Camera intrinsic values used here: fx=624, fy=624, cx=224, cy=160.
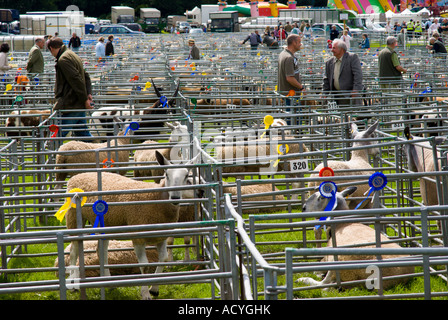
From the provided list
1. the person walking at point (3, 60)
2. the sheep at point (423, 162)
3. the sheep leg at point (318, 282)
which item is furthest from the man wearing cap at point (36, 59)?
the sheep leg at point (318, 282)

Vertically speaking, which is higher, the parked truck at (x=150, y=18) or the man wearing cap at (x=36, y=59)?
the parked truck at (x=150, y=18)

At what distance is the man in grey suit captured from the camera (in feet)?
34.6

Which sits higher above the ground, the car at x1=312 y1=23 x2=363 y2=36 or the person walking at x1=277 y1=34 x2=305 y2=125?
the car at x1=312 y1=23 x2=363 y2=36

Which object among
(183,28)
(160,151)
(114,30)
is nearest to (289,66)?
(160,151)

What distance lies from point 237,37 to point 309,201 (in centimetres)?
3582

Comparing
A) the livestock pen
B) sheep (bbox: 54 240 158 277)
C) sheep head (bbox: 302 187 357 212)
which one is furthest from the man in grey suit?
sheep (bbox: 54 240 158 277)

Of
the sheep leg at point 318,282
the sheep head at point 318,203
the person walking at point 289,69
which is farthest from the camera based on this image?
the person walking at point 289,69

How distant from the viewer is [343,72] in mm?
10766

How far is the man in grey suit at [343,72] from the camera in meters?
10.5

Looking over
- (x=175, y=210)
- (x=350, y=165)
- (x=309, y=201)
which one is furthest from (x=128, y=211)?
(x=350, y=165)

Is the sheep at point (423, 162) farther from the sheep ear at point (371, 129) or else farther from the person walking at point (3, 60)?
the person walking at point (3, 60)

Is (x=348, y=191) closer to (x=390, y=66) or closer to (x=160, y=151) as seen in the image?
(x=160, y=151)

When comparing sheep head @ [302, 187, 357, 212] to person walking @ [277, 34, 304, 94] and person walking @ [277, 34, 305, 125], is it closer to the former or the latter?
person walking @ [277, 34, 305, 125]

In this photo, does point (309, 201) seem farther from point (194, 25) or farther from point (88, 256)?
point (194, 25)
